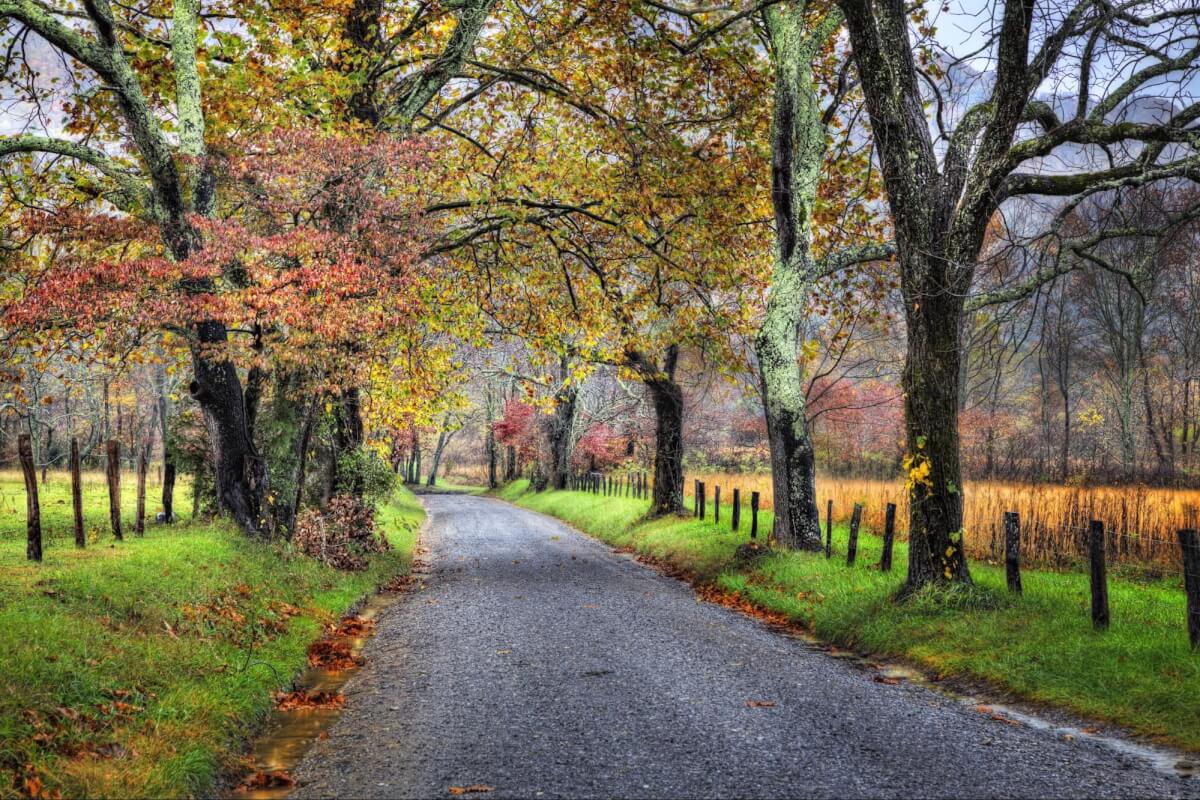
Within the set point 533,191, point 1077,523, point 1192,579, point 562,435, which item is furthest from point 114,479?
point 562,435

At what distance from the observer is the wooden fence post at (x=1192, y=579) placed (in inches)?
272

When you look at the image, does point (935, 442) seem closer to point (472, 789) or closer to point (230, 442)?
point (472, 789)

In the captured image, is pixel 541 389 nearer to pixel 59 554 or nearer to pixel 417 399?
pixel 417 399

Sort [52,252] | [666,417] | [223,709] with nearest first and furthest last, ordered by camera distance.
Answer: [223,709], [52,252], [666,417]

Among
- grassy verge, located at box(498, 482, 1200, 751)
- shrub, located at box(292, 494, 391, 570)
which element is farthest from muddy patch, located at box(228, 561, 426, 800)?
grassy verge, located at box(498, 482, 1200, 751)

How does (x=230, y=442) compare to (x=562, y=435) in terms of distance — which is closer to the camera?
(x=230, y=442)

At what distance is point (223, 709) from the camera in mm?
5852

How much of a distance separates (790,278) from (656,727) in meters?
9.44

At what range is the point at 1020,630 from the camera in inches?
317

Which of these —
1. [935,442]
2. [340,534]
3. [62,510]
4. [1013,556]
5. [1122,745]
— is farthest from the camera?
[62,510]

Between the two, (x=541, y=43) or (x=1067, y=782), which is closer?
(x=1067, y=782)

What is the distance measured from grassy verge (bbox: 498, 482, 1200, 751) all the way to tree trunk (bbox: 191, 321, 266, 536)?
24.1ft

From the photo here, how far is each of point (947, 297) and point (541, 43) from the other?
956 cm

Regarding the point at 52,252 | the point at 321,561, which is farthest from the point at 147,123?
the point at 321,561
